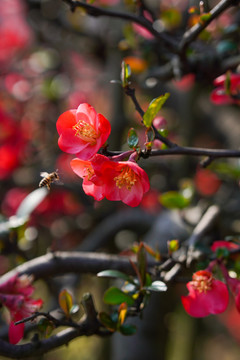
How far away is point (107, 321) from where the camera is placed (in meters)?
0.75

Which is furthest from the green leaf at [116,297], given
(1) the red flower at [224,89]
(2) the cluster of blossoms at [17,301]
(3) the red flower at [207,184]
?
(3) the red flower at [207,184]

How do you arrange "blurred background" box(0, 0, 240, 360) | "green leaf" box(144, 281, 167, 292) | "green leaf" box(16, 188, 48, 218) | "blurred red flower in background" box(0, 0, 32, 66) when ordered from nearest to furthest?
"green leaf" box(144, 281, 167, 292), "green leaf" box(16, 188, 48, 218), "blurred background" box(0, 0, 240, 360), "blurred red flower in background" box(0, 0, 32, 66)

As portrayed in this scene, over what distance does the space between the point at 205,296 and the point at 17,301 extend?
1.19ft

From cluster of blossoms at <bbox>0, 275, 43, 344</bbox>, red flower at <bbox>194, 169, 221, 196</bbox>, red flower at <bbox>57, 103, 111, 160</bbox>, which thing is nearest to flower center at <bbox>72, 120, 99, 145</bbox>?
red flower at <bbox>57, 103, 111, 160</bbox>

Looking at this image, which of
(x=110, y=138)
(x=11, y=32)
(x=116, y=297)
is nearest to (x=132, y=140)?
(x=116, y=297)

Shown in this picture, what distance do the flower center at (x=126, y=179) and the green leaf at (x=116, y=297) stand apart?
0.75 ft

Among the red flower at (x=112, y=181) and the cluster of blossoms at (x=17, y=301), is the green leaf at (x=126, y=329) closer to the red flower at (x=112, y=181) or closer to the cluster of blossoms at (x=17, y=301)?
the cluster of blossoms at (x=17, y=301)

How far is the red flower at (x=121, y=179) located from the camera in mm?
585

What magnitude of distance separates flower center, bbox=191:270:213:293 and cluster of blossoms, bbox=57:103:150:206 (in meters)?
0.20

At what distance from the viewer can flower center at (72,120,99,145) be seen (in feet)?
2.06

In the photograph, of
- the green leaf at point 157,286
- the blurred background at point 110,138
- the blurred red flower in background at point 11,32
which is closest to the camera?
the green leaf at point 157,286

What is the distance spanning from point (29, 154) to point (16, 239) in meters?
1.33

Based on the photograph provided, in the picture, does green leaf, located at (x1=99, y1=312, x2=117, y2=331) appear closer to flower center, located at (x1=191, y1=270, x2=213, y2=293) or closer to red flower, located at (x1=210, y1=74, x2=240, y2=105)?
flower center, located at (x1=191, y1=270, x2=213, y2=293)

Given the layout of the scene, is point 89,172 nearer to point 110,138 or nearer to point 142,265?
point 142,265
